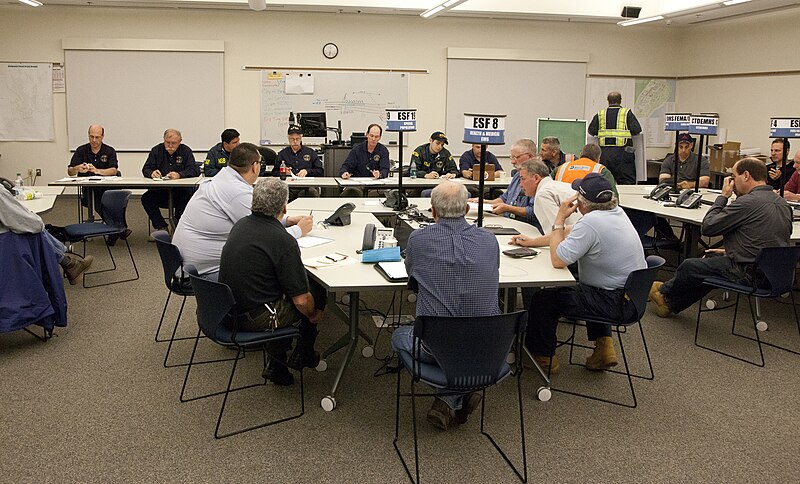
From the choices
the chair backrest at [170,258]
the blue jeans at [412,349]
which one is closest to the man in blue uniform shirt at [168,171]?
the chair backrest at [170,258]

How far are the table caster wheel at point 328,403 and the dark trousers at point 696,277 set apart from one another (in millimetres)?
2705

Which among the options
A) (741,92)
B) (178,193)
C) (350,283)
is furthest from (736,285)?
(741,92)

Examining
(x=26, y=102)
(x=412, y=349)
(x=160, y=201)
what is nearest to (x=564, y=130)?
(x=160, y=201)

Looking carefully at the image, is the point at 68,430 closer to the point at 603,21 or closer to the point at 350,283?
the point at 350,283

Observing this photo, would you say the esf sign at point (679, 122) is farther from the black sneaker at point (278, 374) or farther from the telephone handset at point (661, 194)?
the black sneaker at point (278, 374)

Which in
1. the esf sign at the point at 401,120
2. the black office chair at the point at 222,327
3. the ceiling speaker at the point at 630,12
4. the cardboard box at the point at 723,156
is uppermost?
the ceiling speaker at the point at 630,12

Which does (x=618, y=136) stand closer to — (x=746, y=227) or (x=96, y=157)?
(x=746, y=227)

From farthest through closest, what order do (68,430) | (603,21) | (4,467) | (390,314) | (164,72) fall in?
(603,21) < (164,72) < (390,314) < (68,430) < (4,467)

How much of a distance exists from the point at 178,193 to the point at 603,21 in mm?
6874

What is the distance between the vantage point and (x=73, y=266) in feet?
18.3

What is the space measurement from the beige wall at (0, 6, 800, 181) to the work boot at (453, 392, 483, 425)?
7874 millimetres

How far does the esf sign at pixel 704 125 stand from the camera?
673 cm

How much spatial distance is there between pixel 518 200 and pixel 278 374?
250cm

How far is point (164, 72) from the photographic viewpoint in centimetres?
1006
